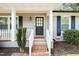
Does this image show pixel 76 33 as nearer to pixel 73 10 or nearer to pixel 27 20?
pixel 73 10

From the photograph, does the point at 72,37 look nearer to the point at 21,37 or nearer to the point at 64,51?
the point at 64,51

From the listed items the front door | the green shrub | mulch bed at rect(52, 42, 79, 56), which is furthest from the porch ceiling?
the front door

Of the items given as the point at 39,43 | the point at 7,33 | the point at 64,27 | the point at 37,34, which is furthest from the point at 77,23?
the point at 7,33

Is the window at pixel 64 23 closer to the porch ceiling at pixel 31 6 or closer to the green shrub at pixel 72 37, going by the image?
the green shrub at pixel 72 37

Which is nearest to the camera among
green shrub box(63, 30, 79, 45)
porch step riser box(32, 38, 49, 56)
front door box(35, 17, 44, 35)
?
porch step riser box(32, 38, 49, 56)

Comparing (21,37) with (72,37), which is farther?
(72,37)

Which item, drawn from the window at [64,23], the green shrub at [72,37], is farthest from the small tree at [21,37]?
the window at [64,23]

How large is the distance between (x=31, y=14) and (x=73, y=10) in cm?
425

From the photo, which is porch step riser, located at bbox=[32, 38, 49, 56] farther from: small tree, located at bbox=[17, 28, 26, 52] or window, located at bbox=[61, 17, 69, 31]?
window, located at bbox=[61, 17, 69, 31]

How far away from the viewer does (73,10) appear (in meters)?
15.9

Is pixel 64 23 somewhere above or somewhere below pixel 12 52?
above

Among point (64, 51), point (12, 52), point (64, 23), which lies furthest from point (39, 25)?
point (12, 52)

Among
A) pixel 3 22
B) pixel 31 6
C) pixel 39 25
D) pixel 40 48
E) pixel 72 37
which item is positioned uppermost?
pixel 31 6

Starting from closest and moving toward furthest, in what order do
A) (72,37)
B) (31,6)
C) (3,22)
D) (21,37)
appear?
(21,37) → (31,6) → (72,37) → (3,22)
